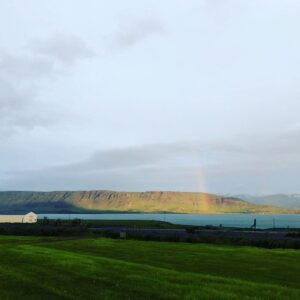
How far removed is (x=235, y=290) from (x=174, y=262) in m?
13.1

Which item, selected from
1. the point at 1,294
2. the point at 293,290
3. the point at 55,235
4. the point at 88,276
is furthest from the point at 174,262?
the point at 55,235

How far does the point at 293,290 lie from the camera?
21484 millimetres

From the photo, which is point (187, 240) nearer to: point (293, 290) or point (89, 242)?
point (89, 242)

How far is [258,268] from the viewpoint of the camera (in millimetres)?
30906

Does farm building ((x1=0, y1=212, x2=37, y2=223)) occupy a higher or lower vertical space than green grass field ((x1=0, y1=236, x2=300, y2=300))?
lower

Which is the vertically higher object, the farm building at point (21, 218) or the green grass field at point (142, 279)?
the green grass field at point (142, 279)

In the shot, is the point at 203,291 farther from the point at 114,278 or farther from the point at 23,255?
the point at 23,255

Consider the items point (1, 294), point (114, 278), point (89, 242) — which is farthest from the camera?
point (89, 242)

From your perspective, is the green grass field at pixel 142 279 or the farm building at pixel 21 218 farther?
the farm building at pixel 21 218

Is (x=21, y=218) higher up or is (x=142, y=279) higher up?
(x=142, y=279)

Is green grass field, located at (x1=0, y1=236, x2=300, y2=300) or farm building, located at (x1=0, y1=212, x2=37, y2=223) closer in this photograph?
green grass field, located at (x1=0, y1=236, x2=300, y2=300)

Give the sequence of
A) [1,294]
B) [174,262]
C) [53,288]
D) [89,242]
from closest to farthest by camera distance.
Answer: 1. [1,294]
2. [53,288]
3. [174,262]
4. [89,242]

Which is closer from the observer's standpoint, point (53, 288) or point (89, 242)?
point (53, 288)

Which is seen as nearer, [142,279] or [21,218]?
[142,279]
